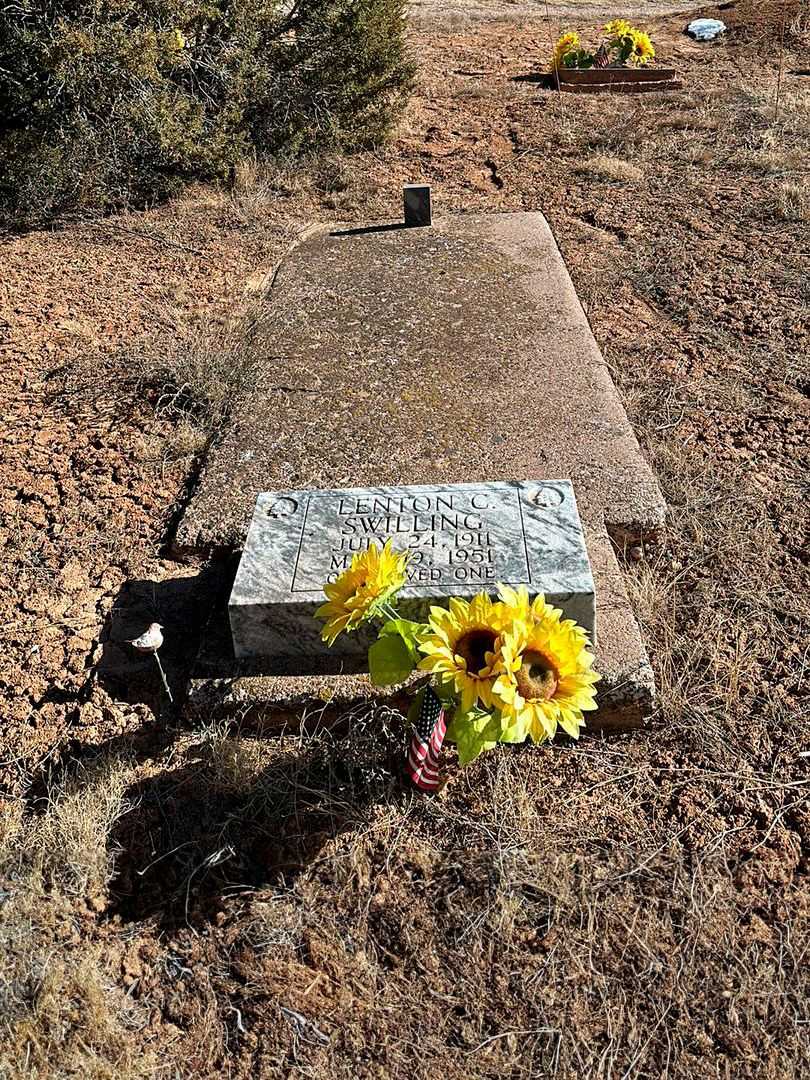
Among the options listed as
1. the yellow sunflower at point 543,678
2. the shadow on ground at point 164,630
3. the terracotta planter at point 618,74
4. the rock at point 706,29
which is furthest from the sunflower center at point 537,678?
the rock at point 706,29

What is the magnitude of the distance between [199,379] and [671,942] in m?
2.93

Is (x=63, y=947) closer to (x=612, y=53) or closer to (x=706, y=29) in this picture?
(x=612, y=53)

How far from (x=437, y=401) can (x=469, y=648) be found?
6.35 feet

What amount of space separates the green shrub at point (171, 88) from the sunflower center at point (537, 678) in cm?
527

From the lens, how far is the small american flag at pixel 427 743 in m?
2.18

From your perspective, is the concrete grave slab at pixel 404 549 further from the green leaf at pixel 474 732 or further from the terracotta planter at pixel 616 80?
the terracotta planter at pixel 616 80

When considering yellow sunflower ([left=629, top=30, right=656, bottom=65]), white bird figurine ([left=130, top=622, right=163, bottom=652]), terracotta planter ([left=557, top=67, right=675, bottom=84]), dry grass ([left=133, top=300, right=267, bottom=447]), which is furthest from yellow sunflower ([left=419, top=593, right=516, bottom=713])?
yellow sunflower ([left=629, top=30, right=656, bottom=65])

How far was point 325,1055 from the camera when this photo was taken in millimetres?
1843

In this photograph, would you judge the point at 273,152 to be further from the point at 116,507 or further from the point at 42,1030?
the point at 42,1030

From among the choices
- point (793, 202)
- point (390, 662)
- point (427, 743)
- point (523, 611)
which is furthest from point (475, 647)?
point (793, 202)

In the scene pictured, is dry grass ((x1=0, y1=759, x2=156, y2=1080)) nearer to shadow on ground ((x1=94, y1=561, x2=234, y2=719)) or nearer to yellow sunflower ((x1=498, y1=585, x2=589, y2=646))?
shadow on ground ((x1=94, y1=561, x2=234, y2=719))

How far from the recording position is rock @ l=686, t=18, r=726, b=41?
1020cm

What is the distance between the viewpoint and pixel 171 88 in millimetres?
6414

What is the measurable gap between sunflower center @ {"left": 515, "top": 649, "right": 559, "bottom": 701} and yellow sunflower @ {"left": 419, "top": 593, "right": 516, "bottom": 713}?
6 cm
